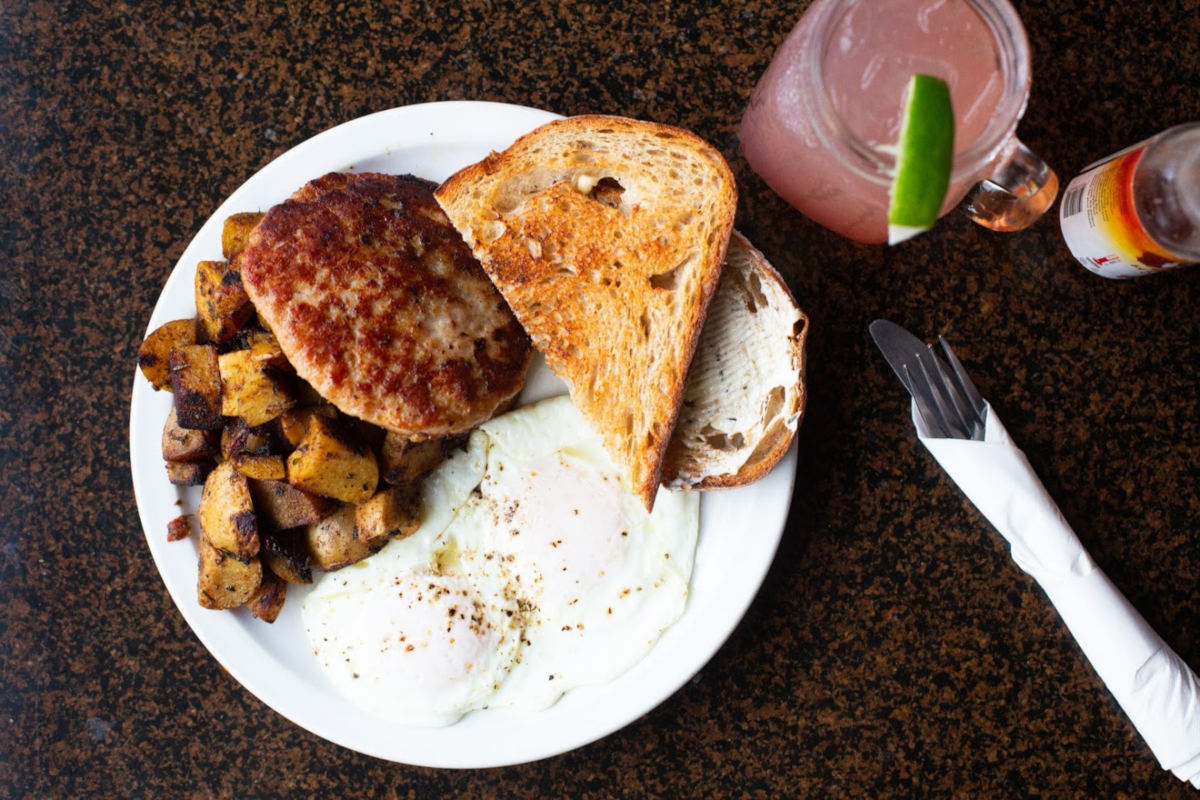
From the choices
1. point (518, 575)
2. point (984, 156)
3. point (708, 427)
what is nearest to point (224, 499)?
point (518, 575)

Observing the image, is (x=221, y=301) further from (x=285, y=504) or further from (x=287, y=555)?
(x=287, y=555)

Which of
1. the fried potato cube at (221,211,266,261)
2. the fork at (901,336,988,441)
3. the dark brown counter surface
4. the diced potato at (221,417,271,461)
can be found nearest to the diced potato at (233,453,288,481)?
the diced potato at (221,417,271,461)

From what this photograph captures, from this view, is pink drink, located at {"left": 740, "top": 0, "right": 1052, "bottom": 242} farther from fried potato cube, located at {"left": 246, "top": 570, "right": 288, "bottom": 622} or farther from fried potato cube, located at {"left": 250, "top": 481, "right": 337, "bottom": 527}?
fried potato cube, located at {"left": 246, "top": 570, "right": 288, "bottom": 622}

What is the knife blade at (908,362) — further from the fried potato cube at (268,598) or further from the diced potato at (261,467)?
the fried potato cube at (268,598)

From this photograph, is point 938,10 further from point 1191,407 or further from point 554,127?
point 1191,407

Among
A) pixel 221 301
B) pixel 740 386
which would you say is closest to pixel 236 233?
pixel 221 301

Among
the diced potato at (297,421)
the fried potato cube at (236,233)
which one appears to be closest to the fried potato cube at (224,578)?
the diced potato at (297,421)
